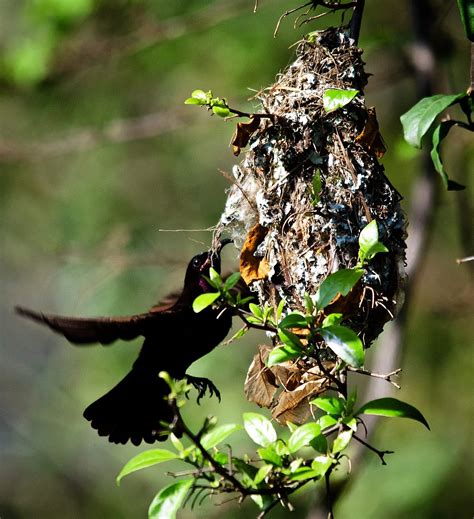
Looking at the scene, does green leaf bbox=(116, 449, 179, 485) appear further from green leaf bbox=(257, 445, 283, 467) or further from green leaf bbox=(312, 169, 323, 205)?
green leaf bbox=(312, 169, 323, 205)

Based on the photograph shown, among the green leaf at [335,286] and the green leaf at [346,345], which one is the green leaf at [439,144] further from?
the green leaf at [346,345]

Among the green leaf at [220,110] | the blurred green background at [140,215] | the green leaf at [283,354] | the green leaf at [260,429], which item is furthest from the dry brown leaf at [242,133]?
the blurred green background at [140,215]

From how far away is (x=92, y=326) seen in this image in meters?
2.11

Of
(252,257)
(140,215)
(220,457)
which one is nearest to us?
(220,457)

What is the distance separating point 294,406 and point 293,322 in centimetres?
48

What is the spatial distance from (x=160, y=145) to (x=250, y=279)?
499cm

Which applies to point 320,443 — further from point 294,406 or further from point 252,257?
point 252,257

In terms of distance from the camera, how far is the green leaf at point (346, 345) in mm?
1864

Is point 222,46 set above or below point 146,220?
above

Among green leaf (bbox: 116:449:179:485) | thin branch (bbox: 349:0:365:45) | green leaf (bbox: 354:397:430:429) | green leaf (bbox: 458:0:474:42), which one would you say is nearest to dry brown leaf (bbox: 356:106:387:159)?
thin branch (bbox: 349:0:365:45)

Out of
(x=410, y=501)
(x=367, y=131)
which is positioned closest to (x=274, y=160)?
(x=367, y=131)

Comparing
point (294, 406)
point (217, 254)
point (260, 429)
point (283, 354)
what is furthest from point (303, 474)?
point (217, 254)

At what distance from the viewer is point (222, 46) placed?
6.15 metres

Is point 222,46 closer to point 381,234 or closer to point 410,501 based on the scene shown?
point 410,501
